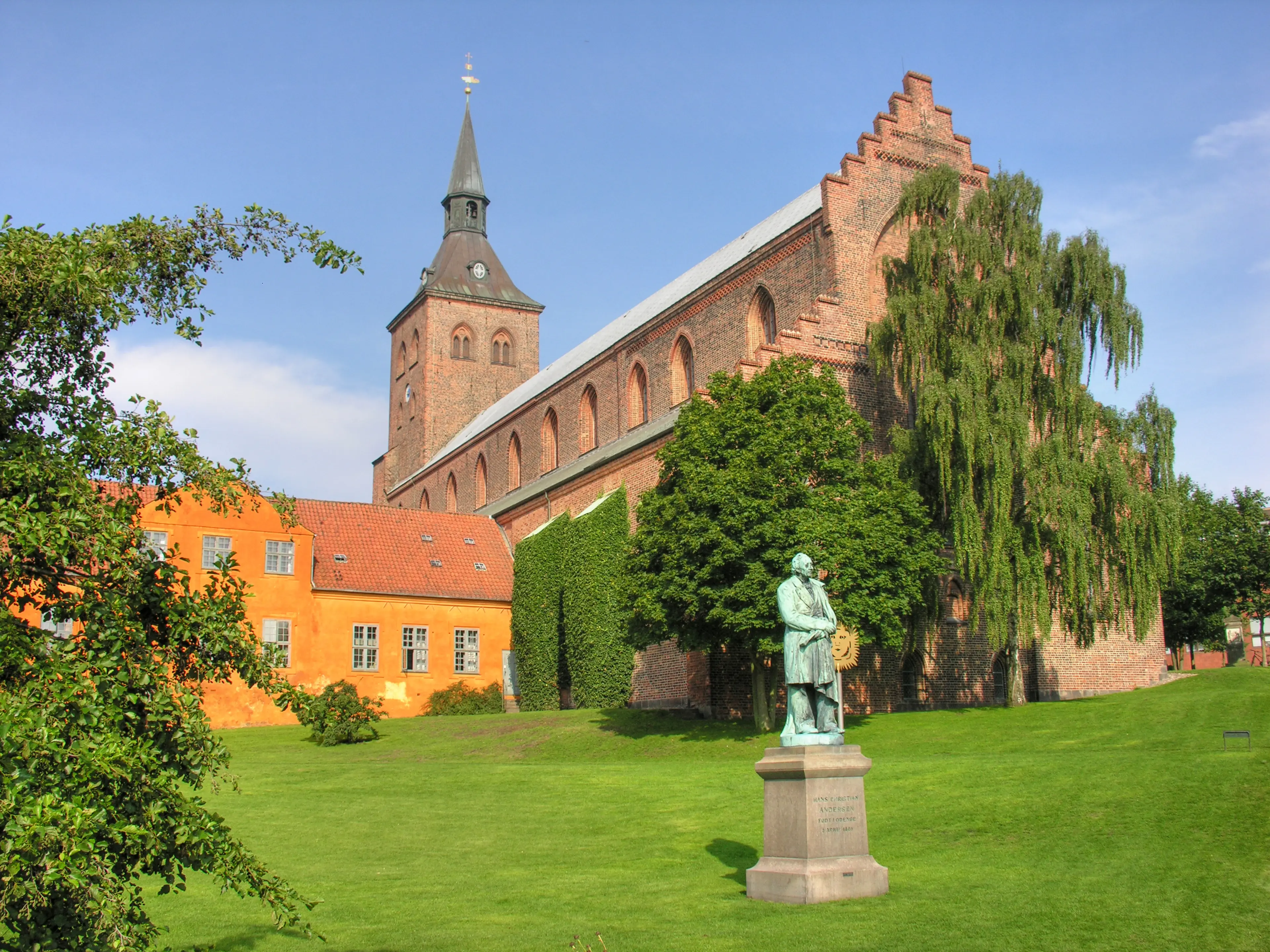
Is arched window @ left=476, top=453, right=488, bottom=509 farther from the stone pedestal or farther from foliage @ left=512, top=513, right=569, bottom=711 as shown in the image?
the stone pedestal

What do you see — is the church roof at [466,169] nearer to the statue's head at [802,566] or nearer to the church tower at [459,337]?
the church tower at [459,337]

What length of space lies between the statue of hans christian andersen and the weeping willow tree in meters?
13.5

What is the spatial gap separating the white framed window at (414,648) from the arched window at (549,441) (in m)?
10.7

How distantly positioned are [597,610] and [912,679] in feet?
31.9

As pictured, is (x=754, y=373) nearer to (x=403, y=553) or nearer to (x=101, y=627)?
(x=403, y=553)

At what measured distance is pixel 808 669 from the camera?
12.0m

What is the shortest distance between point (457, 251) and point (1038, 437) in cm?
4476

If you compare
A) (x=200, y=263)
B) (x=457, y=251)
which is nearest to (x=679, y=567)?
(x=200, y=263)

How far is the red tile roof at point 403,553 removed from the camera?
39.1m

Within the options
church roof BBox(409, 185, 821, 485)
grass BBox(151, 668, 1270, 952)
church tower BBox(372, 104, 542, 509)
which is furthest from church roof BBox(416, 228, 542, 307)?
grass BBox(151, 668, 1270, 952)

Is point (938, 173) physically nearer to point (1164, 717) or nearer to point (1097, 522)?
point (1097, 522)

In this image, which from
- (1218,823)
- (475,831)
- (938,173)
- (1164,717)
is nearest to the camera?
(1218,823)

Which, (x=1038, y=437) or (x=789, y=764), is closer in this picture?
(x=789, y=764)

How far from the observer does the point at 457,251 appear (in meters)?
64.8
